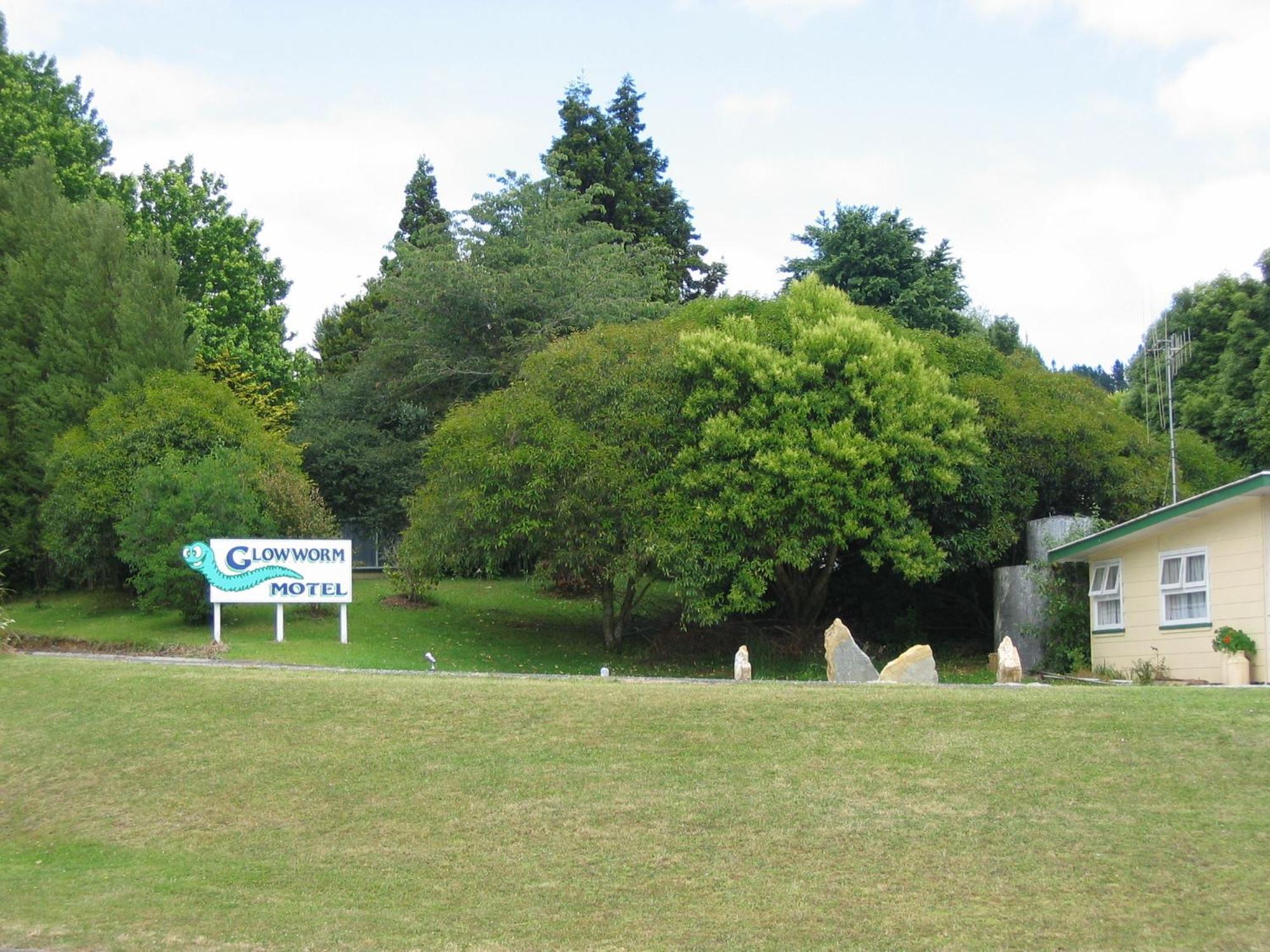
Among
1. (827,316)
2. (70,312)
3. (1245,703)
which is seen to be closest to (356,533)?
(70,312)

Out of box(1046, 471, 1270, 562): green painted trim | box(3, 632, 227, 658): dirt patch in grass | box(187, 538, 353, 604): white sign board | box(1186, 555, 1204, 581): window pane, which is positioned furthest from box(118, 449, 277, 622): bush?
box(1186, 555, 1204, 581): window pane

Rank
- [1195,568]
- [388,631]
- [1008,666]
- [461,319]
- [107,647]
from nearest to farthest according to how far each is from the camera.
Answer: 1. [1008,666]
2. [1195,568]
3. [107,647]
4. [388,631]
5. [461,319]

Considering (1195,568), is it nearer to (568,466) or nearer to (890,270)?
(568,466)

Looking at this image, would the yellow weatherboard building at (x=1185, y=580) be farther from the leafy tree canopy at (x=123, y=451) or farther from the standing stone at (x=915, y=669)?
the leafy tree canopy at (x=123, y=451)

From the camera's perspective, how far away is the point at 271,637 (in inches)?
1130

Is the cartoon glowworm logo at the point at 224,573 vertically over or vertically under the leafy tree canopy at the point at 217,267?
under

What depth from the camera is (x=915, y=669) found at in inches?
736

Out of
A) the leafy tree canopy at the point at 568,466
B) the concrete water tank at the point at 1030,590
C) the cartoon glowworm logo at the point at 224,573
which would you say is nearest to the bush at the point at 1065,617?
the concrete water tank at the point at 1030,590

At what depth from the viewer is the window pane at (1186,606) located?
19.7m

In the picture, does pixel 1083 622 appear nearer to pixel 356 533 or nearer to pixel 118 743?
pixel 118 743

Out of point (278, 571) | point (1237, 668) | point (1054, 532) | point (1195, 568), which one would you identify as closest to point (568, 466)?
point (278, 571)

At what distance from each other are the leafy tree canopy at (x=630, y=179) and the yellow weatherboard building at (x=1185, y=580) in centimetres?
2787

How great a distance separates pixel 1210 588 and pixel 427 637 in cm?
1835

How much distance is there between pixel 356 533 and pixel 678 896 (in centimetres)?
3781
